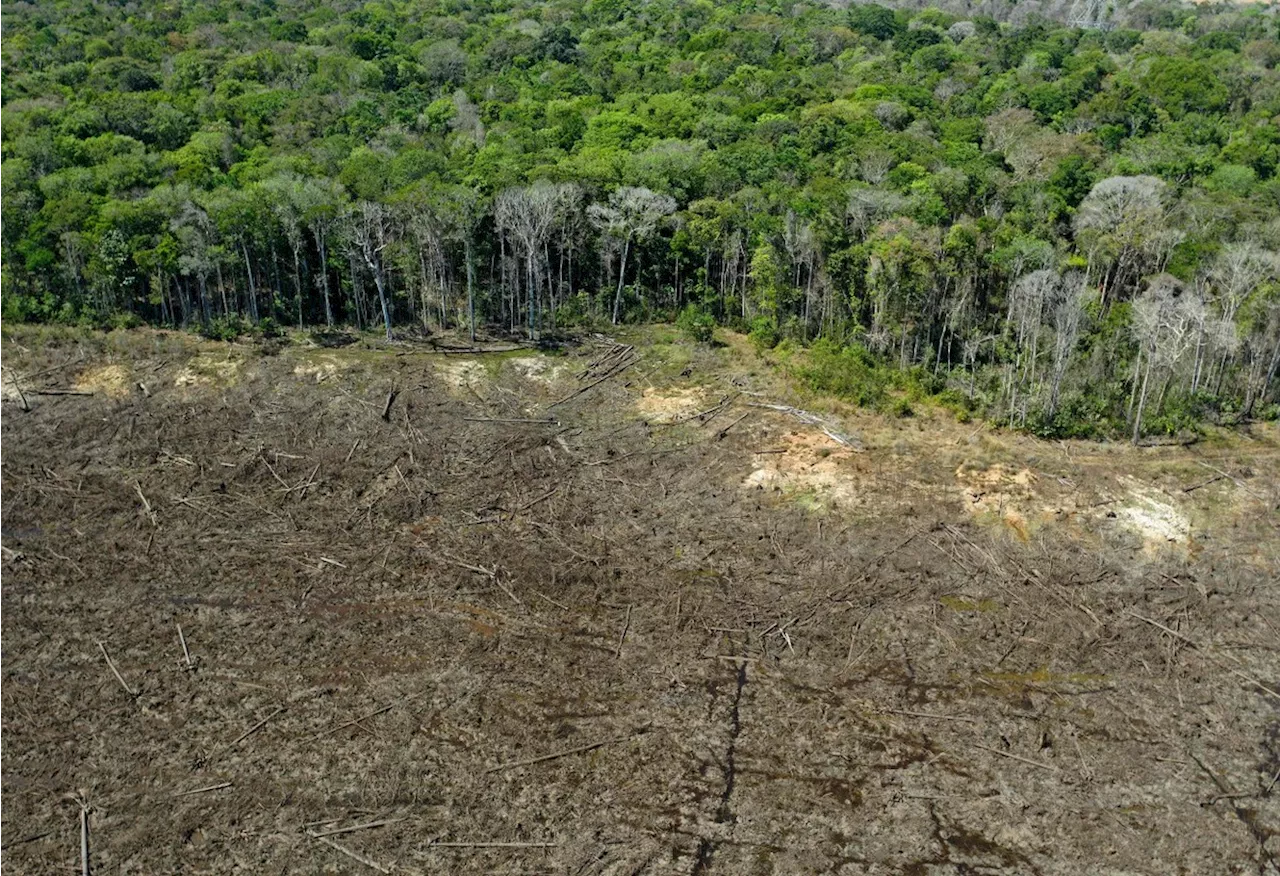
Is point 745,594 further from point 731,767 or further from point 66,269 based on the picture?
point 66,269

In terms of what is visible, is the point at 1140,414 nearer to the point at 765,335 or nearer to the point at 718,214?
the point at 765,335

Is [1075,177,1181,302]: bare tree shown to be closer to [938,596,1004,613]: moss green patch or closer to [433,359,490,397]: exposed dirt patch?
[938,596,1004,613]: moss green patch

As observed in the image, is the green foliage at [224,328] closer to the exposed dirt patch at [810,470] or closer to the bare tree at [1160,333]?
the exposed dirt patch at [810,470]

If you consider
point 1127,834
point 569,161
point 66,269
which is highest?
point 569,161

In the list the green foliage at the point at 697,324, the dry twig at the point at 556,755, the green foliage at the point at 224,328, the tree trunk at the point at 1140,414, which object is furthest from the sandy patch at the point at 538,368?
the tree trunk at the point at 1140,414

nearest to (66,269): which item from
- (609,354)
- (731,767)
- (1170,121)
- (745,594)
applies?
(609,354)

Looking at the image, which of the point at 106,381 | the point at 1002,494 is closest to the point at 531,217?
the point at 106,381

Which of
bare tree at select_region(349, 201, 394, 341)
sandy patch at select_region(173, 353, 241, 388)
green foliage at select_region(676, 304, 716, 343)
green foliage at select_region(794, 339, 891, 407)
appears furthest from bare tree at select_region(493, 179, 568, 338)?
sandy patch at select_region(173, 353, 241, 388)
